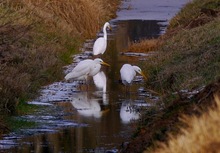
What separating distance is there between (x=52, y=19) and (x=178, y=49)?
6399mm

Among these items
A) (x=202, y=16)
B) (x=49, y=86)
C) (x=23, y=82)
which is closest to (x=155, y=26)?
(x=202, y=16)

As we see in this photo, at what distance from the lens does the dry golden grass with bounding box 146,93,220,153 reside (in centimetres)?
520

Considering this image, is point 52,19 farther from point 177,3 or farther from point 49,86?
point 177,3

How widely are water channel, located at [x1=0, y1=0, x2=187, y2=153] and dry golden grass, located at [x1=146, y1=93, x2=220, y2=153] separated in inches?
216

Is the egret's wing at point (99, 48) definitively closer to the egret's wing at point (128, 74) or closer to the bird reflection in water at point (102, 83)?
the bird reflection in water at point (102, 83)

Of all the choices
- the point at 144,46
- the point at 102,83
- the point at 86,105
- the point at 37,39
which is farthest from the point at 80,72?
the point at 144,46

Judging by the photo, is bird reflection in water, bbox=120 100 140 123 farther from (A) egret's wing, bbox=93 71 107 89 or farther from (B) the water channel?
(A) egret's wing, bbox=93 71 107 89

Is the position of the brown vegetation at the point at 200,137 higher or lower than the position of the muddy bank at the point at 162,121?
lower

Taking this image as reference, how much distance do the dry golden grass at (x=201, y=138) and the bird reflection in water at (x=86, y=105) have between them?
813 cm

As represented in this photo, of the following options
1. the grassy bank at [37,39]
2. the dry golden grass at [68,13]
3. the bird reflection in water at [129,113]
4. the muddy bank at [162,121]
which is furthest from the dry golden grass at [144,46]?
the muddy bank at [162,121]

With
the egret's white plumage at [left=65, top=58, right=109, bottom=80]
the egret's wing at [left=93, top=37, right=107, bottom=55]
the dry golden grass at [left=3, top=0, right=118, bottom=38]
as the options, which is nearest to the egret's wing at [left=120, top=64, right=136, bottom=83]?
the egret's white plumage at [left=65, top=58, right=109, bottom=80]

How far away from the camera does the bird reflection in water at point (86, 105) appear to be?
1373 cm

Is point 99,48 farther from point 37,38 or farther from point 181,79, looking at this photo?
point 181,79

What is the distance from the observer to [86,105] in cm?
1455
